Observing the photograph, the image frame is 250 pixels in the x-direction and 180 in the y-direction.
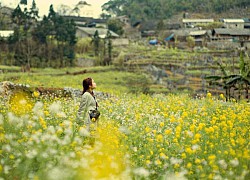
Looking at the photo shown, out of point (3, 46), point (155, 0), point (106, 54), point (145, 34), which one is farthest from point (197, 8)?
point (3, 46)

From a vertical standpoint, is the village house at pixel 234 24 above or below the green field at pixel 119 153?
above

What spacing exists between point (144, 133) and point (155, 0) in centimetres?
8613

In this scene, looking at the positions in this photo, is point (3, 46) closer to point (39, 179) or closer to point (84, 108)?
point (84, 108)

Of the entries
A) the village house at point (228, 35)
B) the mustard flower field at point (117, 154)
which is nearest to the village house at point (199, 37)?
the village house at point (228, 35)

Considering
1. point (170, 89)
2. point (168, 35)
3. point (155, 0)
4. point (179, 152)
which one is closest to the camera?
point (179, 152)

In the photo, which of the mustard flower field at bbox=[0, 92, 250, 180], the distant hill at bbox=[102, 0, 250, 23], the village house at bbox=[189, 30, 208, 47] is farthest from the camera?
the distant hill at bbox=[102, 0, 250, 23]

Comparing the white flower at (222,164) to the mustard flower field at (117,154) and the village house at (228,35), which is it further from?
the village house at (228,35)

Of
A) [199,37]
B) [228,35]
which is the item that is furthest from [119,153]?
[199,37]

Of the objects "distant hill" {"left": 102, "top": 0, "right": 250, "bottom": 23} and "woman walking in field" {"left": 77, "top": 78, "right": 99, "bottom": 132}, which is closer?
"woman walking in field" {"left": 77, "top": 78, "right": 99, "bottom": 132}

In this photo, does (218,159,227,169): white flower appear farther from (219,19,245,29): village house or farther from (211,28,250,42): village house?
(219,19,245,29): village house

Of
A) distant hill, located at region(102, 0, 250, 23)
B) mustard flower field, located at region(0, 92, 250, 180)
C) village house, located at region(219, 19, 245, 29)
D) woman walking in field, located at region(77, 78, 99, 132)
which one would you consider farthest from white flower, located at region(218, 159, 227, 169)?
distant hill, located at region(102, 0, 250, 23)

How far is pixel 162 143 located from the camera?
16.7ft

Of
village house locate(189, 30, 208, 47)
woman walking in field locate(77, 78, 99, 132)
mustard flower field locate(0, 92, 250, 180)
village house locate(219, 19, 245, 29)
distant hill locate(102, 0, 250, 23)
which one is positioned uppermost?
distant hill locate(102, 0, 250, 23)

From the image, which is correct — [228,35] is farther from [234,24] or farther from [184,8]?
[184,8]
